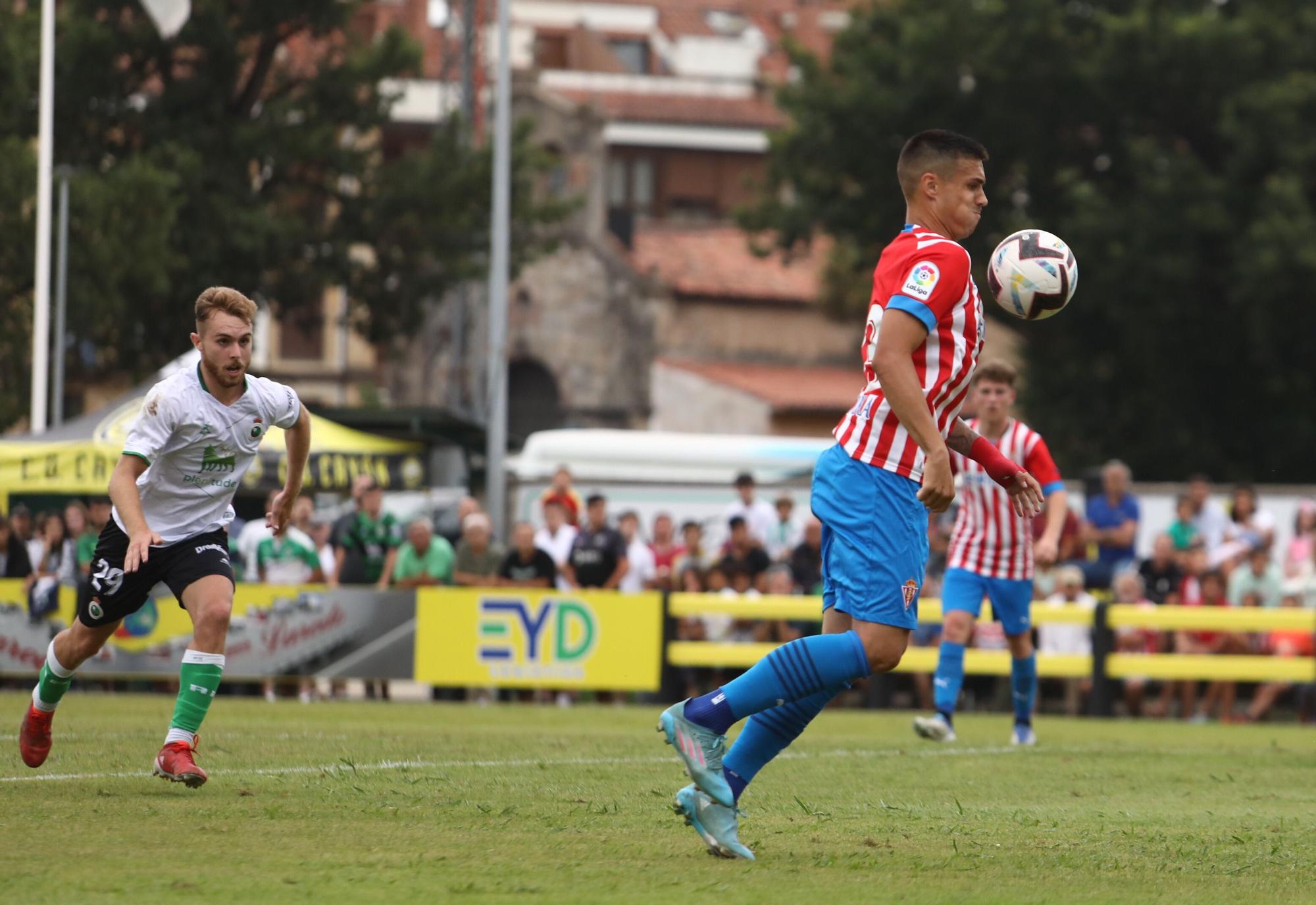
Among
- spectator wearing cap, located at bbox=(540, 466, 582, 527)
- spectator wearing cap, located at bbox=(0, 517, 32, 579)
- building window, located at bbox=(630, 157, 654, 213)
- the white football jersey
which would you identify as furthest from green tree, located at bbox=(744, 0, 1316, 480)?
the white football jersey

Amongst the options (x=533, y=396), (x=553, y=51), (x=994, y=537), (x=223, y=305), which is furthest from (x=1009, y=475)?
(x=553, y=51)

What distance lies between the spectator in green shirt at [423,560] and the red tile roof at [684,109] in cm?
4709

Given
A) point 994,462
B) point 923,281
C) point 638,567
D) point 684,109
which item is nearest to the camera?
point 923,281

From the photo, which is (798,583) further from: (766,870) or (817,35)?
(817,35)

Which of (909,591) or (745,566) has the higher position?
(909,591)

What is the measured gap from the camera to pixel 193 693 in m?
8.27

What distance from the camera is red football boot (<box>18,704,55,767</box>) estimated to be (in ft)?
28.0

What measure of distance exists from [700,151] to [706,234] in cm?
610

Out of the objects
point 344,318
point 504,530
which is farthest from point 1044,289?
point 344,318

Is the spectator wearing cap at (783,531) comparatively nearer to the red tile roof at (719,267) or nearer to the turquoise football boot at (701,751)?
the turquoise football boot at (701,751)

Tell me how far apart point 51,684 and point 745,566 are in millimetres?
13108

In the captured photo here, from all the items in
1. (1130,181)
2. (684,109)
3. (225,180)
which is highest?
(684,109)

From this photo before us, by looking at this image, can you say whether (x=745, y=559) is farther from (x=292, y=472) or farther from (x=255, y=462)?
(x=292, y=472)

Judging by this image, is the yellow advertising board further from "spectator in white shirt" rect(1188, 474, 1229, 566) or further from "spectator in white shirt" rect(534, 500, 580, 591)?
"spectator in white shirt" rect(1188, 474, 1229, 566)
